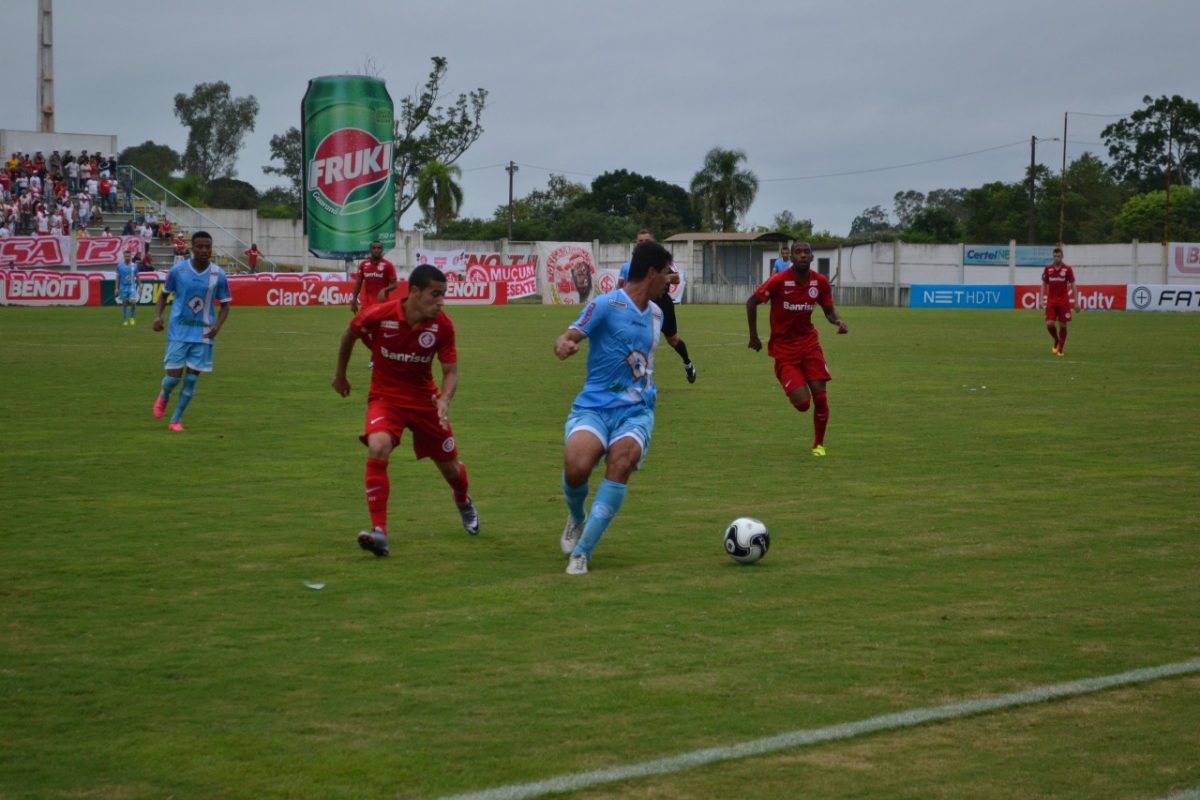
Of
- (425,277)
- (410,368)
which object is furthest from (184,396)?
(425,277)

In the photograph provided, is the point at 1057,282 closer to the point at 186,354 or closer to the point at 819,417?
the point at 819,417

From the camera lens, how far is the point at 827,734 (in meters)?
5.47

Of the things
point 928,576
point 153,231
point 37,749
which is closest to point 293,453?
point 928,576

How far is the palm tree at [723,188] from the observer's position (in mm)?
107562

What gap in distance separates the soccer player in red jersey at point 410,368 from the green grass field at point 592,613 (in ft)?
2.45

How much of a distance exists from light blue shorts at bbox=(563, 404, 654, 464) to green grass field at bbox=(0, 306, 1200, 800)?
2.66ft

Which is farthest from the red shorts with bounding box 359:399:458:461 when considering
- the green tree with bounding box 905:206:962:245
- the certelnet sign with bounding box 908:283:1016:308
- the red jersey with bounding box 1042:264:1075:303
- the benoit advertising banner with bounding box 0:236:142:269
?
the green tree with bounding box 905:206:962:245

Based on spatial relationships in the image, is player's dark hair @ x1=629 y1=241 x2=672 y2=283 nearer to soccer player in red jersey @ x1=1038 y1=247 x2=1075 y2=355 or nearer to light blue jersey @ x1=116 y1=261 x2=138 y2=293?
soccer player in red jersey @ x1=1038 y1=247 x2=1075 y2=355

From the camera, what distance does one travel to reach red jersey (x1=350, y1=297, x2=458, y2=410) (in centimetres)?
947

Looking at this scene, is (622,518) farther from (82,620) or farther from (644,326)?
(82,620)

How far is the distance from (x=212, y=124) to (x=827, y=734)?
132 m

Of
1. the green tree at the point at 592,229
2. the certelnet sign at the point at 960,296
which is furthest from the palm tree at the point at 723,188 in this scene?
the certelnet sign at the point at 960,296

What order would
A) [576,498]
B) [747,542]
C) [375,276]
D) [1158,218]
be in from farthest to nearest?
1. [1158,218]
2. [375,276]
3. [576,498]
4. [747,542]

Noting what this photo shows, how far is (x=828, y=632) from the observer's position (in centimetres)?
712
